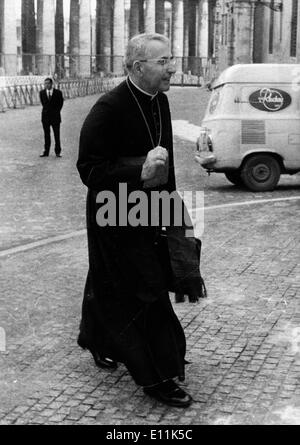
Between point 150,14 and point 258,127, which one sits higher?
point 150,14

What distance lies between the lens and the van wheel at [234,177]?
50.2 ft

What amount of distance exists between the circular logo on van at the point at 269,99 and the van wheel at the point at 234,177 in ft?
3.79

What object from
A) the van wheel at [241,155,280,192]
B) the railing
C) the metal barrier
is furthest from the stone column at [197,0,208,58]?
the van wheel at [241,155,280,192]

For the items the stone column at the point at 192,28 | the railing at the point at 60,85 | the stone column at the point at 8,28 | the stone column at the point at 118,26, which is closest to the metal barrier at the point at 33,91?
the railing at the point at 60,85

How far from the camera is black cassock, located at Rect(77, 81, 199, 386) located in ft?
16.1

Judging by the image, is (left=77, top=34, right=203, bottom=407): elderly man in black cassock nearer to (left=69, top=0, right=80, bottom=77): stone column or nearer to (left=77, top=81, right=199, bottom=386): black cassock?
(left=77, top=81, right=199, bottom=386): black cassock

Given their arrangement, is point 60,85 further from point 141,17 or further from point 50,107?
point 141,17

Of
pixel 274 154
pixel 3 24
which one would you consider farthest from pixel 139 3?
pixel 274 154

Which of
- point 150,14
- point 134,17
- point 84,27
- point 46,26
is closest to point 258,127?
point 46,26

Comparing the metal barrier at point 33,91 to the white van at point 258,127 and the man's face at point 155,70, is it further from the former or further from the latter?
the man's face at point 155,70

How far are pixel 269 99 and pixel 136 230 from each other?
1015 centimetres

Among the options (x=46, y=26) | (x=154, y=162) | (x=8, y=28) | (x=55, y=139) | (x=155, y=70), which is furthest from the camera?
(x=46, y=26)

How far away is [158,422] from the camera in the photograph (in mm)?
4742

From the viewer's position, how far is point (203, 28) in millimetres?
94312
